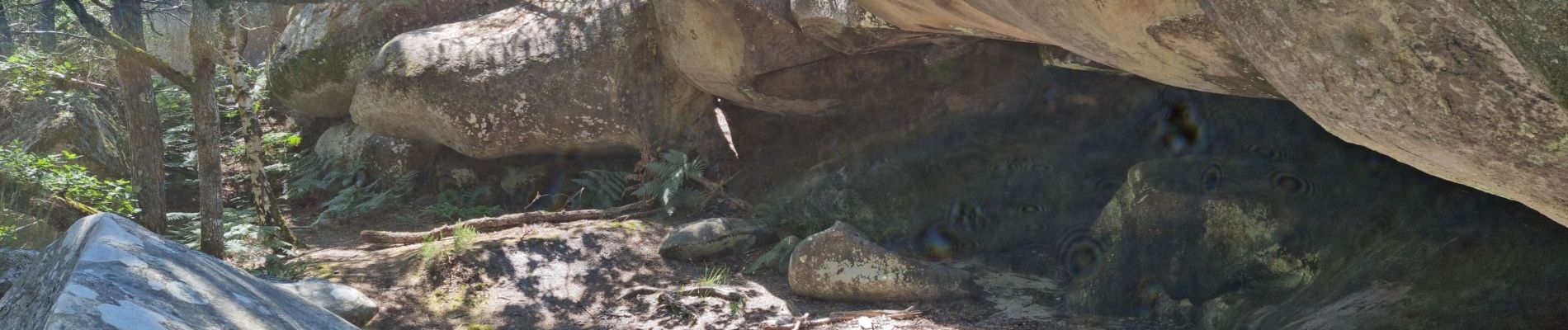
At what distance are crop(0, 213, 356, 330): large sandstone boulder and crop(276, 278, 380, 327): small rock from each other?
8.58ft

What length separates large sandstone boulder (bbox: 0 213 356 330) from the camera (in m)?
2.40

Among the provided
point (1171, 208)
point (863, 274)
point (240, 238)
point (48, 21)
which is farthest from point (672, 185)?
point (48, 21)

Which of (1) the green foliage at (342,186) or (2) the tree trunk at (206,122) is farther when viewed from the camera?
(1) the green foliage at (342,186)

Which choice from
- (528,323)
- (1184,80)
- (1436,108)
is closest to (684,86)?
(528,323)

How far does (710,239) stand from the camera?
9016 millimetres

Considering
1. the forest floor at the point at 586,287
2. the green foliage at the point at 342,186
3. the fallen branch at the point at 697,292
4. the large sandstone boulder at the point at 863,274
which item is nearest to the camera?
the forest floor at the point at 586,287

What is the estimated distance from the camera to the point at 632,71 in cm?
1039

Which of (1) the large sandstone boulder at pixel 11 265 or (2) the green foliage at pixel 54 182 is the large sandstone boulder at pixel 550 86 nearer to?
(2) the green foliage at pixel 54 182

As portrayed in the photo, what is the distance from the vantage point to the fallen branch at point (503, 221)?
30.6 feet

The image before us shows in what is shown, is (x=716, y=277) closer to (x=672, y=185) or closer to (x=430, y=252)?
(x=672, y=185)

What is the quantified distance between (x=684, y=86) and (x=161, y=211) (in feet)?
15.6

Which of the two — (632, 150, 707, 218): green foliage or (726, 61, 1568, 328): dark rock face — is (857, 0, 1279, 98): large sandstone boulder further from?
(632, 150, 707, 218): green foliage

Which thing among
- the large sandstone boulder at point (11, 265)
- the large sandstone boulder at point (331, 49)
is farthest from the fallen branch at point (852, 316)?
the large sandstone boulder at point (331, 49)

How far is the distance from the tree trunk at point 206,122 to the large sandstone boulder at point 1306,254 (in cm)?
657
